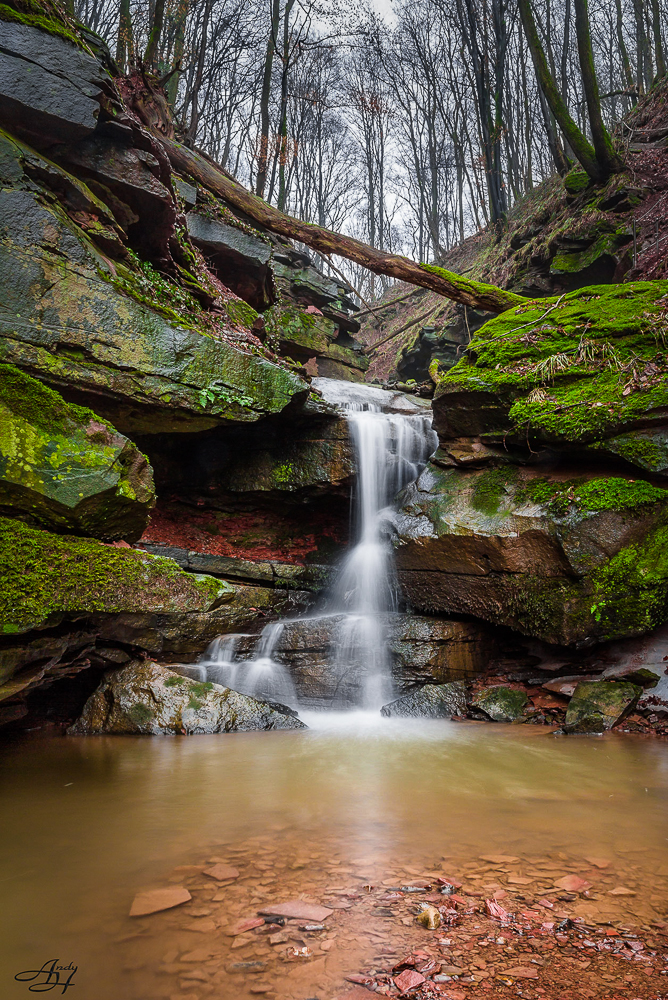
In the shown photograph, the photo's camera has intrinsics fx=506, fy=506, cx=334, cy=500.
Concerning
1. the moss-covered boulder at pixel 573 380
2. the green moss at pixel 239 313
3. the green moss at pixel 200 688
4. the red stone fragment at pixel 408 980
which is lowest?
the red stone fragment at pixel 408 980

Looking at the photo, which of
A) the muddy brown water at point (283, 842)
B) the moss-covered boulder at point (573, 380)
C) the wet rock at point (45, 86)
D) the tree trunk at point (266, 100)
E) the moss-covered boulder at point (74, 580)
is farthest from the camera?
the tree trunk at point (266, 100)

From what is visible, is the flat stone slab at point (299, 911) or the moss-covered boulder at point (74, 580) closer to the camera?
the flat stone slab at point (299, 911)

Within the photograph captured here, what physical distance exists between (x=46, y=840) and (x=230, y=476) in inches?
271

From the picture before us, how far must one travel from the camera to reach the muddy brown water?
156cm

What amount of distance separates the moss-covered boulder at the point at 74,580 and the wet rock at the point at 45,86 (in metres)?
5.38

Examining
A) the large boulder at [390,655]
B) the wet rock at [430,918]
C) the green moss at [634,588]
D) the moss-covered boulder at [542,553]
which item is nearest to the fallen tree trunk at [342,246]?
the moss-covered boulder at [542,553]

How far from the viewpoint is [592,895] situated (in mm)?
1891

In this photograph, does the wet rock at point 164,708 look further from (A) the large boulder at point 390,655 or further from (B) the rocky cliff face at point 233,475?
(A) the large boulder at point 390,655

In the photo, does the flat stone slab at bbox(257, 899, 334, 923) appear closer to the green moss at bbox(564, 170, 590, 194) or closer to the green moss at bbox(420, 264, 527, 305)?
the green moss at bbox(420, 264, 527, 305)

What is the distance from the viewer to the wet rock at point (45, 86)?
604cm

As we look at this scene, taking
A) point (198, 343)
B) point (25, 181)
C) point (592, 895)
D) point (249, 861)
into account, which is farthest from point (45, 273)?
point (592, 895)

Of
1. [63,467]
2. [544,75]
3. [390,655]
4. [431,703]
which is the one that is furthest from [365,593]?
[544,75]

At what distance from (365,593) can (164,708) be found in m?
3.38

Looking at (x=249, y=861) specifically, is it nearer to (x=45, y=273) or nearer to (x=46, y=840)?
(x=46, y=840)
